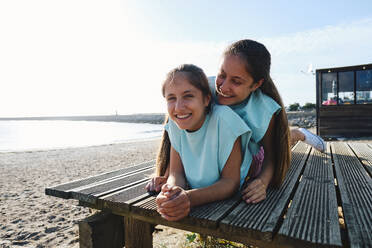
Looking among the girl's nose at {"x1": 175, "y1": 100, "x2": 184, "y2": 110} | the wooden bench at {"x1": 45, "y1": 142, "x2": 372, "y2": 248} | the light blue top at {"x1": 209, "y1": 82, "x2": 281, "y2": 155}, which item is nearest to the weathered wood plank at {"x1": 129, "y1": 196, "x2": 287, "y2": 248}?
the wooden bench at {"x1": 45, "y1": 142, "x2": 372, "y2": 248}

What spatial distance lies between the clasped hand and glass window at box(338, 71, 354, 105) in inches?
411

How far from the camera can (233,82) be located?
1.91m

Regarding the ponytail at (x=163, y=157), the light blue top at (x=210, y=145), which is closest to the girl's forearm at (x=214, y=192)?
the light blue top at (x=210, y=145)

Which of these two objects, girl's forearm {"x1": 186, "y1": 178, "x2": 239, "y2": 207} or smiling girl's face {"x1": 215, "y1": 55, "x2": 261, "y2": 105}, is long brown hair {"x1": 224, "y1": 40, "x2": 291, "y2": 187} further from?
girl's forearm {"x1": 186, "y1": 178, "x2": 239, "y2": 207}

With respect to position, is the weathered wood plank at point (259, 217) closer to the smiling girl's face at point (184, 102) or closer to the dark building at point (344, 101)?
the smiling girl's face at point (184, 102)

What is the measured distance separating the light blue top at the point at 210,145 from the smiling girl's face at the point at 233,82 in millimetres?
239

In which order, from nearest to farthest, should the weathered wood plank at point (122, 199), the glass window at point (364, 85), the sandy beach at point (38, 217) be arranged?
1. the weathered wood plank at point (122, 199)
2. the sandy beach at point (38, 217)
3. the glass window at point (364, 85)

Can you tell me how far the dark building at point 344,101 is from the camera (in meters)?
9.40

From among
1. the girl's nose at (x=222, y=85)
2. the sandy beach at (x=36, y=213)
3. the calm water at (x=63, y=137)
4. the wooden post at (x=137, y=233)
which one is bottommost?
the calm water at (x=63, y=137)

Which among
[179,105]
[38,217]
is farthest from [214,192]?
[38,217]

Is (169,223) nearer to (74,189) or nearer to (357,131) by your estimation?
(74,189)

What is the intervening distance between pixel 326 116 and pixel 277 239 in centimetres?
1040

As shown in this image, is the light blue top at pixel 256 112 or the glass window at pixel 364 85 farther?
the glass window at pixel 364 85

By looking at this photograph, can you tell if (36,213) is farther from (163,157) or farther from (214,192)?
(214,192)
